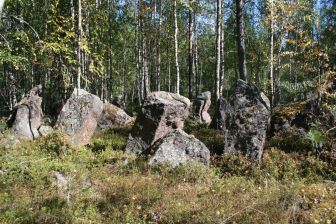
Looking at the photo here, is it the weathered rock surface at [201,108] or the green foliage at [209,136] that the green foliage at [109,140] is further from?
the weathered rock surface at [201,108]

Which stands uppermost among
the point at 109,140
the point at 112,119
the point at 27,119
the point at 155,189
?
the point at 27,119

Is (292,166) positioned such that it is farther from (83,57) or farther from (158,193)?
(83,57)

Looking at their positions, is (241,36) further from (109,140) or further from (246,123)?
(109,140)

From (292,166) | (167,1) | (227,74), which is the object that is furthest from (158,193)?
(227,74)

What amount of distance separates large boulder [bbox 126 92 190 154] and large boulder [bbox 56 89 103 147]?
2.32 m

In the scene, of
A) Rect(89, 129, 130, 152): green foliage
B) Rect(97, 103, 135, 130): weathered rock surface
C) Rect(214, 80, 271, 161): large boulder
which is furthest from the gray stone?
Rect(214, 80, 271, 161): large boulder

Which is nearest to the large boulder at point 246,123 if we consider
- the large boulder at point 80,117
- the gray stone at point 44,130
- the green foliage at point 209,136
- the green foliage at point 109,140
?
the green foliage at point 209,136

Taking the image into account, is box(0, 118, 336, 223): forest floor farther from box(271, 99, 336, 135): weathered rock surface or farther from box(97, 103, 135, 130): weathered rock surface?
box(97, 103, 135, 130): weathered rock surface

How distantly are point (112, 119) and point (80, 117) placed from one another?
3.34 meters

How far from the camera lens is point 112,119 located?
60.8 feet

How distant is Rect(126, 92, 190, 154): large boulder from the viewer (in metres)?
13.5

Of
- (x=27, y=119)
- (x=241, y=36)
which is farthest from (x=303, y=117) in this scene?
(x=27, y=119)

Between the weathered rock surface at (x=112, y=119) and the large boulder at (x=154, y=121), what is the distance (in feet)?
14.2

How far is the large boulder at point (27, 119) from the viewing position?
1517 cm
